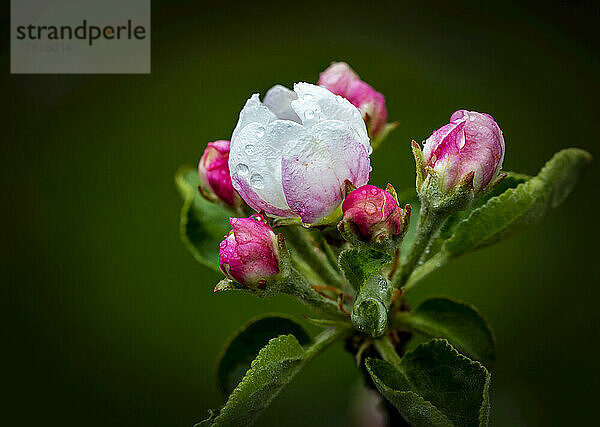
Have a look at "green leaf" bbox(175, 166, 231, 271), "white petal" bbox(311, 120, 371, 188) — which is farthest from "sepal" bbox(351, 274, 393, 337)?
"green leaf" bbox(175, 166, 231, 271)

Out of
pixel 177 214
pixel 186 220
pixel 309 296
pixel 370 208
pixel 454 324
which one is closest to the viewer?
pixel 370 208

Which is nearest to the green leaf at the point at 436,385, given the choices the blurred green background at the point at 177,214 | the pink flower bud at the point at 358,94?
the pink flower bud at the point at 358,94

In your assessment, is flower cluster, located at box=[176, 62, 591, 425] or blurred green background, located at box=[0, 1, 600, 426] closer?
flower cluster, located at box=[176, 62, 591, 425]

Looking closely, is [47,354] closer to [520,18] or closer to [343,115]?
[343,115]

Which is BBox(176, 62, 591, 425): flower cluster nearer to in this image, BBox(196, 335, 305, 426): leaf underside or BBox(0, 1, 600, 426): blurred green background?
BBox(196, 335, 305, 426): leaf underside

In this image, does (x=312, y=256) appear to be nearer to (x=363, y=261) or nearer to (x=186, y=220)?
(x=363, y=261)

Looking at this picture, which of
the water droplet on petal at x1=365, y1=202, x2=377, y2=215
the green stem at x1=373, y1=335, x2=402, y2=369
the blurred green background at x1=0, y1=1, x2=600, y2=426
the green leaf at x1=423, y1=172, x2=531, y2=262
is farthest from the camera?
the blurred green background at x1=0, y1=1, x2=600, y2=426

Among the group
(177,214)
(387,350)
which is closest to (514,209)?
(387,350)

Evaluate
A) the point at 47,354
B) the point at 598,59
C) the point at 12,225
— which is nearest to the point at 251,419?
the point at 47,354
